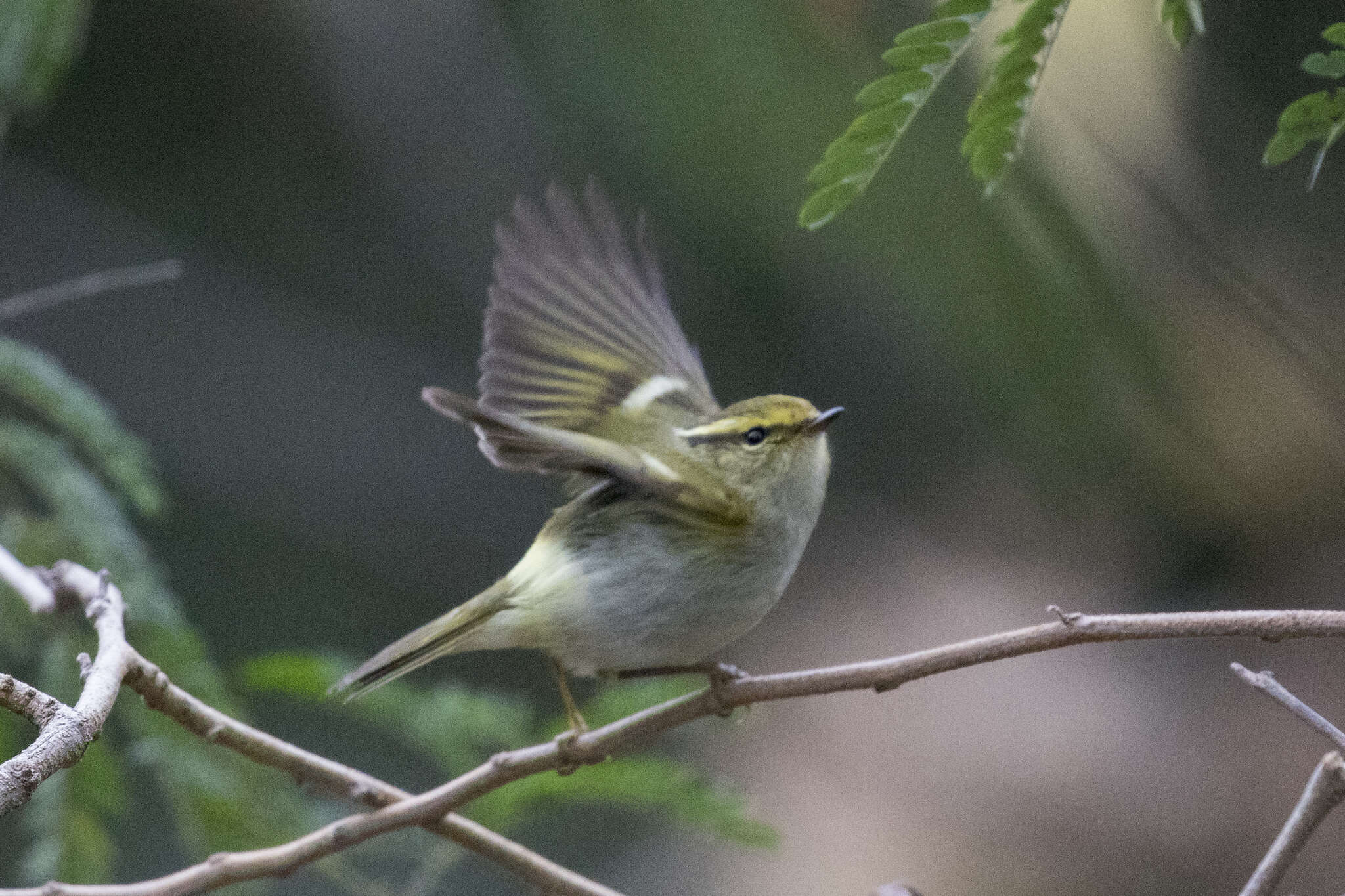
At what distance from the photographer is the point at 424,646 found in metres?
1.01

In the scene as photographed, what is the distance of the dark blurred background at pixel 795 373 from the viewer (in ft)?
6.15

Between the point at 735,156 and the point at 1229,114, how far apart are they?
75 cm

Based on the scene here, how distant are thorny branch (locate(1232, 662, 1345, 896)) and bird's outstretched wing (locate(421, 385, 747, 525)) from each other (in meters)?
0.40

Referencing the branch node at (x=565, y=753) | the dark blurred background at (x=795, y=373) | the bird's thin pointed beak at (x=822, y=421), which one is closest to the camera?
the branch node at (x=565, y=753)

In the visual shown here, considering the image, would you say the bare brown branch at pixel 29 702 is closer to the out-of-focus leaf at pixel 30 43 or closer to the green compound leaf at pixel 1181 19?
the green compound leaf at pixel 1181 19

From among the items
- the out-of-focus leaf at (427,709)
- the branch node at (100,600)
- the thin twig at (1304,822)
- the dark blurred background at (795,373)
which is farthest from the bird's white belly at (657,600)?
the dark blurred background at (795,373)

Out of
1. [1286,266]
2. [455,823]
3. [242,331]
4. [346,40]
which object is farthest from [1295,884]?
[346,40]

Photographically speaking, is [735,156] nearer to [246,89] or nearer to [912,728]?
[246,89]

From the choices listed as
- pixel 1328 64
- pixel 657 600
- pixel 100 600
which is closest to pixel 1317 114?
pixel 1328 64

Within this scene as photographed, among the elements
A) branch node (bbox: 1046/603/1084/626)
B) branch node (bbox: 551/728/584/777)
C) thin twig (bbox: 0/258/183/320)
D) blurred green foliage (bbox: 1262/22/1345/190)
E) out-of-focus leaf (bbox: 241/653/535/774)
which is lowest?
out-of-focus leaf (bbox: 241/653/535/774)

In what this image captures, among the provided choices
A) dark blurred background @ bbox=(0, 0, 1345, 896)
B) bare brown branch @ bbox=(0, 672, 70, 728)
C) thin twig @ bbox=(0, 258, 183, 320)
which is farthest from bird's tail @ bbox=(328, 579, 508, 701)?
dark blurred background @ bbox=(0, 0, 1345, 896)

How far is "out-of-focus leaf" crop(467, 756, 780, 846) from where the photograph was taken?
110 centimetres

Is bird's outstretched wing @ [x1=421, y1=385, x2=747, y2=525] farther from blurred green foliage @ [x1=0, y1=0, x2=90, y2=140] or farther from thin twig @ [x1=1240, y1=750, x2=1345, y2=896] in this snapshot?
blurred green foliage @ [x1=0, y1=0, x2=90, y2=140]

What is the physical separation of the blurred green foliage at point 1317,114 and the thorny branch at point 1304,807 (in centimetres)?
24
